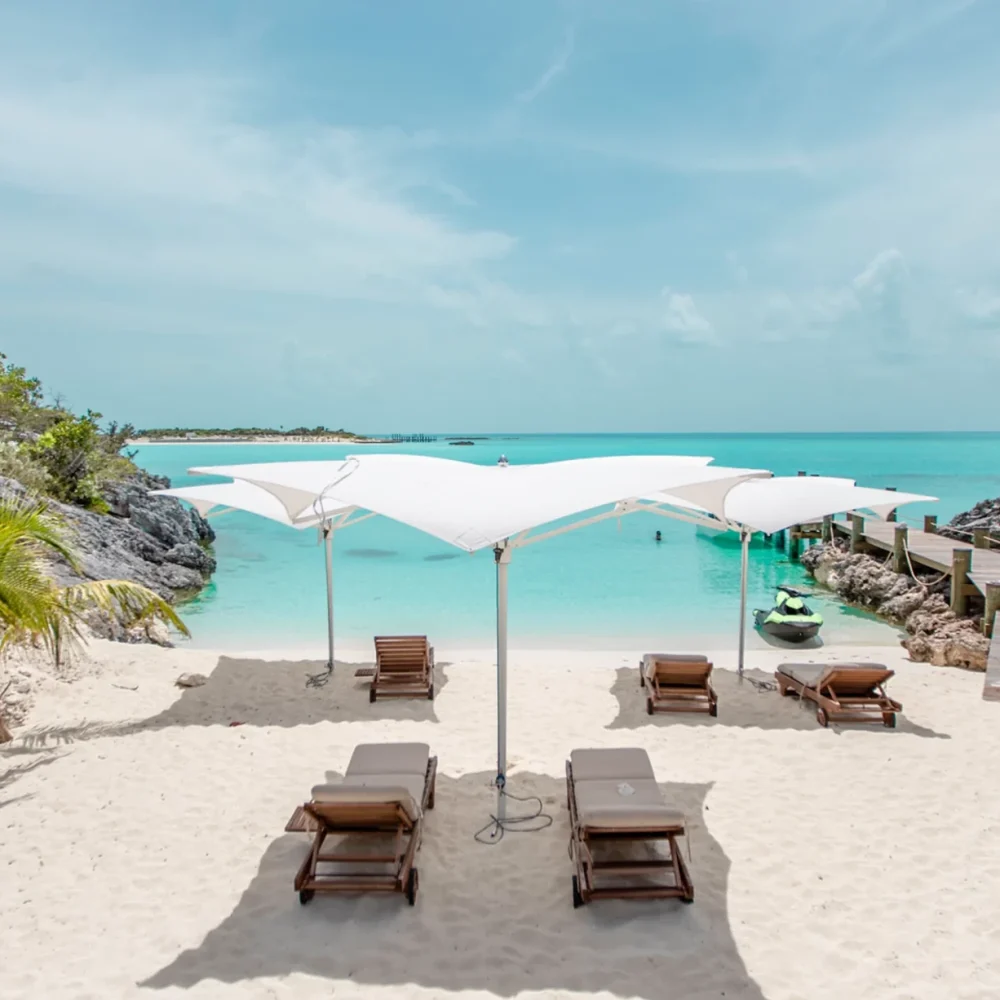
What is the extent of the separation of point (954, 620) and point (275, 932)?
13068 millimetres

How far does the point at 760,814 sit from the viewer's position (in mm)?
4949

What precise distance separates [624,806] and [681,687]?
10.5 ft

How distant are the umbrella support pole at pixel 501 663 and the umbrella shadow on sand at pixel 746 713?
2.16 m

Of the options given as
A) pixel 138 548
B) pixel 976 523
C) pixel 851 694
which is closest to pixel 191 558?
pixel 138 548

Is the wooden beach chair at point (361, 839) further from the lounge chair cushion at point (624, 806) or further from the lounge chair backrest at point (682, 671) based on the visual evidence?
the lounge chair backrest at point (682, 671)

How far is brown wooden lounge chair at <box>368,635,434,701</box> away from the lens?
7.64m

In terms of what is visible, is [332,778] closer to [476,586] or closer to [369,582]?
[476,586]

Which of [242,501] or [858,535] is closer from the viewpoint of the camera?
[242,501]

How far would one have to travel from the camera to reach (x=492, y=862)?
4.43m

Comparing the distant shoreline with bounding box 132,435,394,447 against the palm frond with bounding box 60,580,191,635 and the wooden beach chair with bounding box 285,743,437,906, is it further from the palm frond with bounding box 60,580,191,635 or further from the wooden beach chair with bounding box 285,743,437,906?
the wooden beach chair with bounding box 285,743,437,906

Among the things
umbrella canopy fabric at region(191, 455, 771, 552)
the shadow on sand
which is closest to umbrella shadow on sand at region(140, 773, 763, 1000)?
umbrella canopy fabric at region(191, 455, 771, 552)

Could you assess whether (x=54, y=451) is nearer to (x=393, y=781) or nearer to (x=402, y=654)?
(x=402, y=654)

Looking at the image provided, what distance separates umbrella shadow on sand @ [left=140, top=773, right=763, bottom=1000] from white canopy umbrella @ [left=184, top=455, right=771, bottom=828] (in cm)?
74

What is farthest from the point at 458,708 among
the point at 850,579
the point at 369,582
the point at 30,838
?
the point at 850,579
